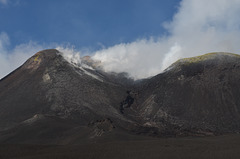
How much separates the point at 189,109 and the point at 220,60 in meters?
28.8

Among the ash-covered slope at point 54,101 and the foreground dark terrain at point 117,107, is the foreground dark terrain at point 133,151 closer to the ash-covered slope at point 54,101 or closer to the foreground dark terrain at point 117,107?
the foreground dark terrain at point 117,107

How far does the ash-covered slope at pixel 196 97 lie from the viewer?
9544cm

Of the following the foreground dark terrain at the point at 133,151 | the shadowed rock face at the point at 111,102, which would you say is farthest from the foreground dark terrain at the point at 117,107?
the foreground dark terrain at the point at 133,151

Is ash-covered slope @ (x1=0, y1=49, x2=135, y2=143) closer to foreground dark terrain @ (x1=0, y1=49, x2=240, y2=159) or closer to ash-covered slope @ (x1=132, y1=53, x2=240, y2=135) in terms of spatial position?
foreground dark terrain @ (x1=0, y1=49, x2=240, y2=159)

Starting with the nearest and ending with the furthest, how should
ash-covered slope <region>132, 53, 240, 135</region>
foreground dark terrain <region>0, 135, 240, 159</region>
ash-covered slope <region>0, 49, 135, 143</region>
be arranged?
foreground dark terrain <region>0, 135, 240, 159</region>, ash-covered slope <region>0, 49, 135, 143</region>, ash-covered slope <region>132, 53, 240, 135</region>

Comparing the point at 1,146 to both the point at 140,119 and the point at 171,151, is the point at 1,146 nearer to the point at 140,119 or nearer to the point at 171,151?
the point at 171,151

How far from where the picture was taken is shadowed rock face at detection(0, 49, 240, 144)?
85250 mm

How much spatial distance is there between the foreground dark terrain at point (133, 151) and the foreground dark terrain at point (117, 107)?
23 centimetres

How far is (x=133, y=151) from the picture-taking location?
52.8 metres

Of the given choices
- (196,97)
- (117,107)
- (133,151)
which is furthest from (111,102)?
(133,151)

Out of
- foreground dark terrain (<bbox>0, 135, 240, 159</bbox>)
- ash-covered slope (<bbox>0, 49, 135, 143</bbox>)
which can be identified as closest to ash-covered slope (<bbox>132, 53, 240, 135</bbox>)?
ash-covered slope (<bbox>0, 49, 135, 143</bbox>)

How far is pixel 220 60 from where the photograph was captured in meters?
120

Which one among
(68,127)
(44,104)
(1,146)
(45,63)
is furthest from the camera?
(45,63)

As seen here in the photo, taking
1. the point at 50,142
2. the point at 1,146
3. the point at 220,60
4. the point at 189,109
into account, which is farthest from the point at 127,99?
the point at 1,146
